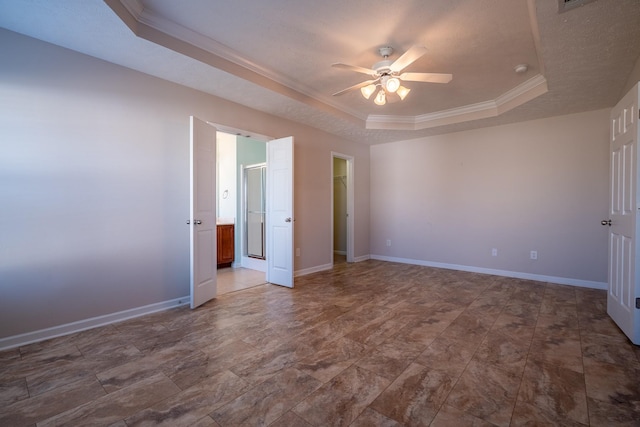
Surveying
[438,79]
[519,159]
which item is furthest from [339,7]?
[519,159]

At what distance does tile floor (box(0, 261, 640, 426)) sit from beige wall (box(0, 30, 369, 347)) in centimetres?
37

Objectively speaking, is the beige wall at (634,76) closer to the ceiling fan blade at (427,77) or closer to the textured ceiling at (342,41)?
the textured ceiling at (342,41)

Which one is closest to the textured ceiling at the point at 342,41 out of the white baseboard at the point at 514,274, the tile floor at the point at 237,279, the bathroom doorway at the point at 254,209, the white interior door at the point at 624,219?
the white interior door at the point at 624,219

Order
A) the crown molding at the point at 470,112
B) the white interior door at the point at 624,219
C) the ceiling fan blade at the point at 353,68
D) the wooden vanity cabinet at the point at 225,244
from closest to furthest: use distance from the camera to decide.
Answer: the white interior door at the point at 624,219 < the ceiling fan blade at the point at 353,68 < the crown molding at the point at 470,112 < the wooden vanity cabinet at the point at 225,244

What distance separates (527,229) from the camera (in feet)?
14.5

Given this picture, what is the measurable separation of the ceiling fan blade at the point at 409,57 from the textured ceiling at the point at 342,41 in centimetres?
27

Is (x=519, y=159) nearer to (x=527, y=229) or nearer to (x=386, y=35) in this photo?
(x=527, y=229)

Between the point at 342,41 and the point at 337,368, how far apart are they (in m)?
2.79

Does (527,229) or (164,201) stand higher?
(164,201)

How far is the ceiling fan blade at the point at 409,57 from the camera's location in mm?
2293

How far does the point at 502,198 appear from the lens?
15.2ft

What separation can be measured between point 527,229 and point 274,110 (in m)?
4.24

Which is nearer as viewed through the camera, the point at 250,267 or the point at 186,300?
the point at 186,300

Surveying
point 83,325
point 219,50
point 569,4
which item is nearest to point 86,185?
point 83,325
